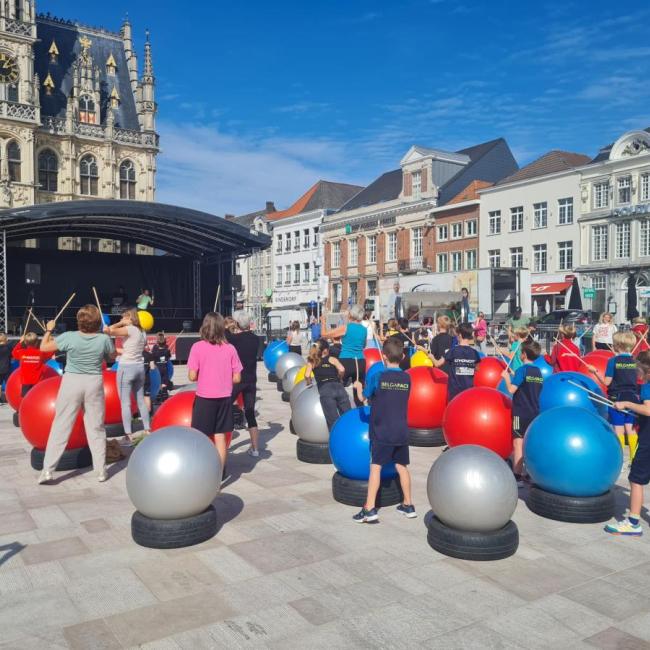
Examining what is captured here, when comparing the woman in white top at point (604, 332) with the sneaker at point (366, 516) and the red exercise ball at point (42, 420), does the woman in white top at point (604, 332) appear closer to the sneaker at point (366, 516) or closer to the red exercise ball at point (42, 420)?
the sneaker at point (366, 516)

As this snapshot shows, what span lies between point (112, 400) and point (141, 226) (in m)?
21.0

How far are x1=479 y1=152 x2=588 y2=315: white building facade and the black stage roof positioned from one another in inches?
765

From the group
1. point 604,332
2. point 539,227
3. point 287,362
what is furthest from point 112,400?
point 539,227

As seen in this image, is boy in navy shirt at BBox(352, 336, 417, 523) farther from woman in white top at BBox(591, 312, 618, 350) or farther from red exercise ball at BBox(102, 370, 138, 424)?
woman in white top at BBox(591, 312, 618, 350)

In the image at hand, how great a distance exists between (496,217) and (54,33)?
3511 centimetres

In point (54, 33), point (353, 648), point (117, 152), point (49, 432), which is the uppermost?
point (54, 33)

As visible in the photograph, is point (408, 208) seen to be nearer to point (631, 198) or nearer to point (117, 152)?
point (631, 198)

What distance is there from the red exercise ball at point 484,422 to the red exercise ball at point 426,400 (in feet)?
5.52

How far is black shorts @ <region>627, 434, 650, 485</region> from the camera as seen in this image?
5.88 metres

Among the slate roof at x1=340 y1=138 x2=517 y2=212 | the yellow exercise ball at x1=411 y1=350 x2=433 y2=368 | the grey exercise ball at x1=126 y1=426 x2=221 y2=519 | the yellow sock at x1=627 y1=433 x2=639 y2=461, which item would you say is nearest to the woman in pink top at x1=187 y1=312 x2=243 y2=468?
the grey exercise ball at x1=126 y1=426 x2=221 y2=519

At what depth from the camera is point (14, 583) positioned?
495 cm

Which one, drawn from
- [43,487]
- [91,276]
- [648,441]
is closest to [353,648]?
[648,441]

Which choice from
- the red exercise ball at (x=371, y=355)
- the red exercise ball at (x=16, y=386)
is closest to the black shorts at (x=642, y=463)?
the red exercise ball at (x=371, y=355)

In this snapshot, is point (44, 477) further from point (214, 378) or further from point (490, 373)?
point (490, 373)
